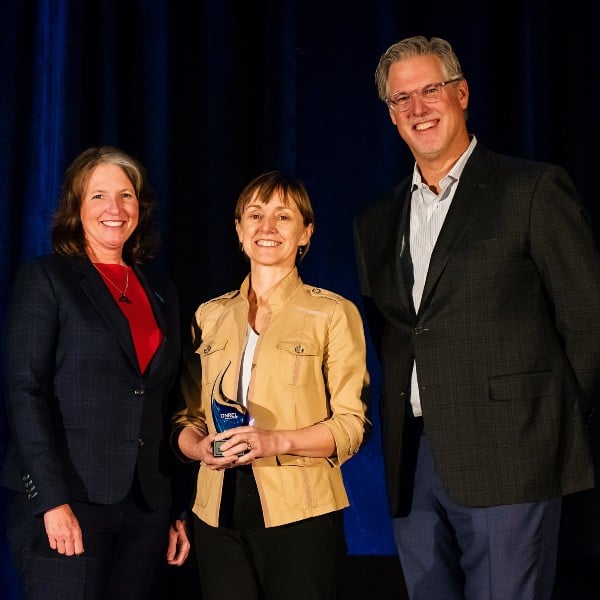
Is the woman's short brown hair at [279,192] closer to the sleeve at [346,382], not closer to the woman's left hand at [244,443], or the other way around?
the sleeve at [346,382]

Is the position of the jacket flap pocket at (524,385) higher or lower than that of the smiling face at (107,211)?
lower

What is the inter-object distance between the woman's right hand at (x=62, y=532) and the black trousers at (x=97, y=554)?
0.11ft

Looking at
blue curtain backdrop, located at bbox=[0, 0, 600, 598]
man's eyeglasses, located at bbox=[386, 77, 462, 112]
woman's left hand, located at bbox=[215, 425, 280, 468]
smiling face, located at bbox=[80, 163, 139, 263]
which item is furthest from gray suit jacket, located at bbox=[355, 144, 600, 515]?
blue curtain backdrop, located at bbox=[0, 0, 600, 598]

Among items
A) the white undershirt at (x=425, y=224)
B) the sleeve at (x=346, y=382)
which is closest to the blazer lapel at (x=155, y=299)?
the sleeve at (x=346, y=382)

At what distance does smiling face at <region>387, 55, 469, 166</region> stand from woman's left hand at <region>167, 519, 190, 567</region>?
3.64 feet

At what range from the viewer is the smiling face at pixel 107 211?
232 centimetres

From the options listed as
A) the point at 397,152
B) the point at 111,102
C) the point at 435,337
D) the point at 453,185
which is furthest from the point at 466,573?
the point at 111,102

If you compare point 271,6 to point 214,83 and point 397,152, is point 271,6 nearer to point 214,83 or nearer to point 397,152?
point 214,83

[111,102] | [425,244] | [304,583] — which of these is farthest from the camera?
[111,102]

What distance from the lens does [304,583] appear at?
6.77ft

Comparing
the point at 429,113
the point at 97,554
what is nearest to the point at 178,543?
the point at 97,554

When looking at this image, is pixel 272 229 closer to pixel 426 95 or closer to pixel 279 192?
pixel 279 192

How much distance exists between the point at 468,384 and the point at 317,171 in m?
1.45

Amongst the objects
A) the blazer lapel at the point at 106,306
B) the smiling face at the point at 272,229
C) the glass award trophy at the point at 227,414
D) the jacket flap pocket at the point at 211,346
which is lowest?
the glass award trophy at the point at 227,414
